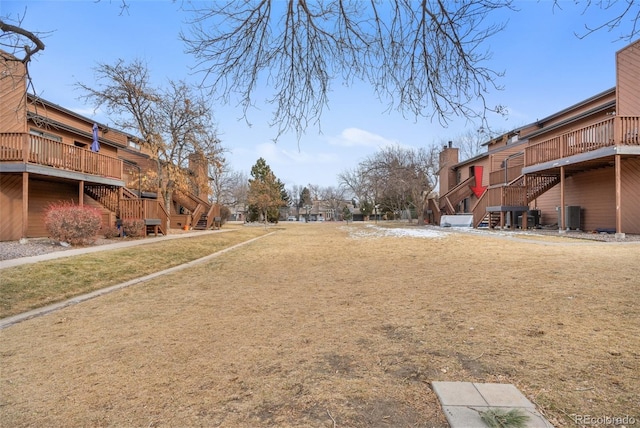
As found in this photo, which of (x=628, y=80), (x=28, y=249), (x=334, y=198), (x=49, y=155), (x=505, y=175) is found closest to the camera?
(x=28, y=249)

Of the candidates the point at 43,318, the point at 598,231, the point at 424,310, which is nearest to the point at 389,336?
the point at 424,310

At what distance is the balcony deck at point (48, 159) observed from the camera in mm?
12336

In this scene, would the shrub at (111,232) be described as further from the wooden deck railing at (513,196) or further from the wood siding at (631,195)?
the wood siding at (631,195)

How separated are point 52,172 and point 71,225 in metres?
3.06

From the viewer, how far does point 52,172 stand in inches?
521

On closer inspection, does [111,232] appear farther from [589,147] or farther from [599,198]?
[599,198]

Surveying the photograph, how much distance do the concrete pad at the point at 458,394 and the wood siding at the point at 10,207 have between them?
16.8m

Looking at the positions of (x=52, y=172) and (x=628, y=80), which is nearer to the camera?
(x=52, y=172)

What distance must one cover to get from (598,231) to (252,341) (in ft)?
60.8

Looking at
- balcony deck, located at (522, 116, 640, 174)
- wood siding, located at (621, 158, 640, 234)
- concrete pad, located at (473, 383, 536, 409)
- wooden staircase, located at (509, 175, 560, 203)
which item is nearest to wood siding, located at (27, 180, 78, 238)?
concrete pad, located at (473, 383, 536, 409)

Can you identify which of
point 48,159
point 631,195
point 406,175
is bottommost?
point 631,195

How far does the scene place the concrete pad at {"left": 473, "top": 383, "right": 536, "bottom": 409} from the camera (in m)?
2.41

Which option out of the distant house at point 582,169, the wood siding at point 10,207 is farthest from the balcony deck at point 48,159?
the distant house at point 582,169

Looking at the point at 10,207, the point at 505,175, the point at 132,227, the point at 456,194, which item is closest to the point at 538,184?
the point at 505,175
